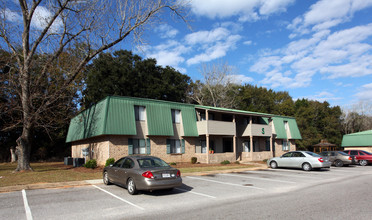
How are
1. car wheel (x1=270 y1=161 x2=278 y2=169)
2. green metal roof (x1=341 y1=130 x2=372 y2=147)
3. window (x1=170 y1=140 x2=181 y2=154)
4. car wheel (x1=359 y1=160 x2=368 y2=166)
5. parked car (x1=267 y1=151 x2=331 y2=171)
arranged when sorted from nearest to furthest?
parked car (x1=267 y1=151 x2=331 y2=171), car wheel (x1=270 y1=161 x2=278 y2=169), car wheel (x1=359 y1=160 x2=368 y2=166), window (x1=170 y1=140 x2=181 y2=154), green metal roof (x1=341 y1=130 x2=372 y2=147)

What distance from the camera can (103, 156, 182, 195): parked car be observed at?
30.2 feet

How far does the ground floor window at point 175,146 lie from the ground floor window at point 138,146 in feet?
6.78

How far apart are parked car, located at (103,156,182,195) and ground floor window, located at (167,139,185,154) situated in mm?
13058

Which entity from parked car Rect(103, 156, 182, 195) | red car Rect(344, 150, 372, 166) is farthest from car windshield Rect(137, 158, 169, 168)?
red car Rect(344, 150, 372, 166)

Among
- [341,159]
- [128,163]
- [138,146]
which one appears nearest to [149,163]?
[128,163]

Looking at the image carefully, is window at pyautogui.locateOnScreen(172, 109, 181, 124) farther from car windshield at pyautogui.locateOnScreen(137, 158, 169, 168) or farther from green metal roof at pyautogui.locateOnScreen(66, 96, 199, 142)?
car windshield at pyautogui.locateOnScreen(137, 158, 169, 168)

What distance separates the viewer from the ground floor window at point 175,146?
2403 cm

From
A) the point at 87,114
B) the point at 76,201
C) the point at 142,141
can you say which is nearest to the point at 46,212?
the point at 76,201

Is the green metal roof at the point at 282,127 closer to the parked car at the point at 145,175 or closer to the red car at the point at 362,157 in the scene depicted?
the red car at the point at 362,157

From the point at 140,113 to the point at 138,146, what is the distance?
9.41 feet

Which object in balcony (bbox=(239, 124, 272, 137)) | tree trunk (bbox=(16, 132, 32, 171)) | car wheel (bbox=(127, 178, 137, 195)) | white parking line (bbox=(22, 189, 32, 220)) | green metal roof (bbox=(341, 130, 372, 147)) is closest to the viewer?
Result: white parking line (bbox=(22, 189, 32, 220))

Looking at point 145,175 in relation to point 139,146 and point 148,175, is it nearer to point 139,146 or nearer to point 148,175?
point 148,175

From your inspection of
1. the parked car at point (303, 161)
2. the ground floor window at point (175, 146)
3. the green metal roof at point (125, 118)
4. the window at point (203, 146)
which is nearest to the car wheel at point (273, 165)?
the parked car at point (303, 161)

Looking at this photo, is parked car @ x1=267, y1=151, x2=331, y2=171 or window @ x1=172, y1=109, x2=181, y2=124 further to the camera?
window @ x1=172, y1=109, x2=181, y2=124
